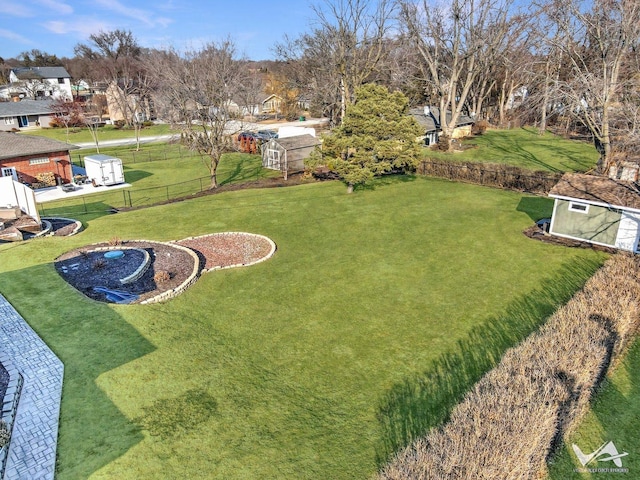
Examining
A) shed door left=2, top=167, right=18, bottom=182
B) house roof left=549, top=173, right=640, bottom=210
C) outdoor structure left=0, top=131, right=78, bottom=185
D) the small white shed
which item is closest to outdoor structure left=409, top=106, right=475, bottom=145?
house roof left=549, top=173, right=640, bottom=210

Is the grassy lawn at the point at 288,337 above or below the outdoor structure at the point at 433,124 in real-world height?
below

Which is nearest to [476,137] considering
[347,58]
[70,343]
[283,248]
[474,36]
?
[474,36]

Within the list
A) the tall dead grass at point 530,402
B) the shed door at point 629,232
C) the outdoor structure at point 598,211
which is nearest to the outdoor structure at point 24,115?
the outdoor structure at point 598,211

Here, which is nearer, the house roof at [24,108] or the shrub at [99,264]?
the shrub at [99,264]

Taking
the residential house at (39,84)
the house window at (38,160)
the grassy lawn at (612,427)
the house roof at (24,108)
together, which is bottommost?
the grassy lawn at (612,427)

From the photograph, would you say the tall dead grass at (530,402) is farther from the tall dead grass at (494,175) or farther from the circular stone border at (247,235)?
the tall dead grass at (494,175)

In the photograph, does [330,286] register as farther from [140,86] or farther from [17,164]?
[140,86]

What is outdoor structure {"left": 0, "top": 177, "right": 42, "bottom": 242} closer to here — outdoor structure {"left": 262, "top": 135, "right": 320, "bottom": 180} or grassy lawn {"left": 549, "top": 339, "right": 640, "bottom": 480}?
outdoor structure {"left": 262, "top": 135, "right": 320, "bottom": 180}
